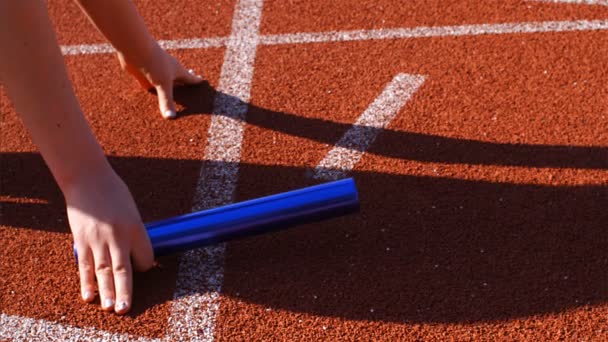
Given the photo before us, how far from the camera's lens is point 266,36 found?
393 centimetres

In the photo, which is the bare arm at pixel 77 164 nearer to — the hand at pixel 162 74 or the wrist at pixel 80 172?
the wrist at pixel 80 172

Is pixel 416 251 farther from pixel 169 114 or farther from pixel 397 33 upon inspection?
pixel 397 33

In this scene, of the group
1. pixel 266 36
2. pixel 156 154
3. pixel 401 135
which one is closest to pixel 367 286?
pixel 401 135

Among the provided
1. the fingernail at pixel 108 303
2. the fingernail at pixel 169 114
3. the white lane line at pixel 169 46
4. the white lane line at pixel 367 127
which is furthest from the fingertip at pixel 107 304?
the white lane line at pixel 169 46

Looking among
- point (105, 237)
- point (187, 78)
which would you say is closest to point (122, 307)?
point (105, 237)

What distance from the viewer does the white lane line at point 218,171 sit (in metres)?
2.61

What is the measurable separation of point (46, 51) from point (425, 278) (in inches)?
54.0

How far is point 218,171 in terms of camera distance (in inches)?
125

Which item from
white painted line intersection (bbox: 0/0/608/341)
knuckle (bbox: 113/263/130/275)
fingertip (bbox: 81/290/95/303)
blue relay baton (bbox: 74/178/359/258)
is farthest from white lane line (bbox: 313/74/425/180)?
fingertip (bbox: 81/290/95/303)

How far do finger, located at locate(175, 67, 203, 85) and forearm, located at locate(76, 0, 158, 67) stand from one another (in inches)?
6.8

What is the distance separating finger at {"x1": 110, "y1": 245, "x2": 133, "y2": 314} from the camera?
103 inches

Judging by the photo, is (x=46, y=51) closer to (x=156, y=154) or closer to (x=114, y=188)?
(x=114, y=188)

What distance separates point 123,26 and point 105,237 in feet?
3.29

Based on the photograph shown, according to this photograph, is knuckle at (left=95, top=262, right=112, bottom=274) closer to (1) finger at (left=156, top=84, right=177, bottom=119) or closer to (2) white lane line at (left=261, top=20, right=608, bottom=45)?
(1) finger at (left=156, top=84, right=177, bottom=119)
